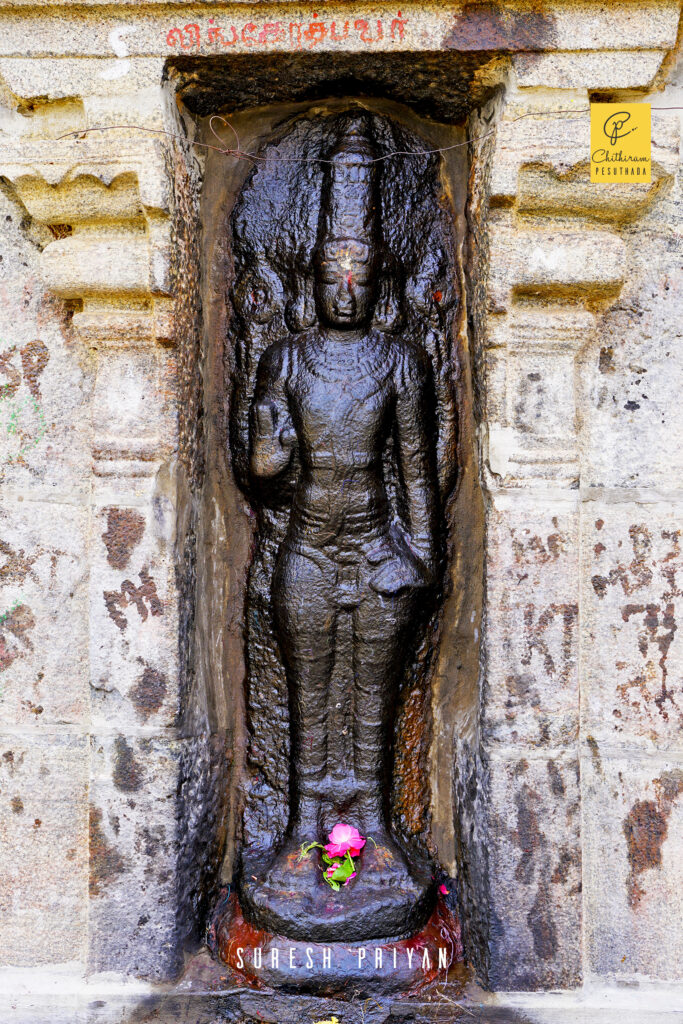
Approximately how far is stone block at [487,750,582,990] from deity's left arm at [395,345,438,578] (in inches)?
23.7

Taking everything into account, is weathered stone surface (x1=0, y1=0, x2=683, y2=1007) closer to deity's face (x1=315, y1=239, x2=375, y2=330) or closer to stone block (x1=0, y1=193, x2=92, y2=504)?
stone block (x1=0, y1=193, x2=92, y2=504)

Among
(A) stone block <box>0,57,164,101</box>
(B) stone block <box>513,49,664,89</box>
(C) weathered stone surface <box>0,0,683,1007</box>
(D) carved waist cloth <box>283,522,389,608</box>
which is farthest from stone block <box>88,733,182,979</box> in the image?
(B) stone block <box>513,49,664,89</box>

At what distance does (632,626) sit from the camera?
2.31m

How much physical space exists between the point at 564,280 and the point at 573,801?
1331 mm

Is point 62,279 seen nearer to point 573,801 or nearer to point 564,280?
point 564,280

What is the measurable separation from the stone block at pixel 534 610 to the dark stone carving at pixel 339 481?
0.28 metres

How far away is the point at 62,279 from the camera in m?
2.24

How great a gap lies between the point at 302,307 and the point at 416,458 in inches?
22.1

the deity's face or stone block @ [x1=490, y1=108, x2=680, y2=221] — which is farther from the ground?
stone block @ [x1=490, y1=108, x2=680, y2=221]

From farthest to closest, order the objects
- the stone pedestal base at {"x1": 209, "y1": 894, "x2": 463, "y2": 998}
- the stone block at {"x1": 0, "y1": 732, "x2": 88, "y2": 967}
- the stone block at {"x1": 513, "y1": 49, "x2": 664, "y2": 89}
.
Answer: the stone block at {"x1": 0, "y1": 732, "x2": 88, "y2": 967}
the stone pedestal base at {"x1": 209, "y1": 894, "x2": 463, "y2": 998}
the stone block at {"x1": 513, "y1": 49, "x2": 664, "y2": 89}

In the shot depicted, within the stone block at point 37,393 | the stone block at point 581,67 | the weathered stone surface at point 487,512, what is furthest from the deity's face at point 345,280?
the stone block at point 37,393

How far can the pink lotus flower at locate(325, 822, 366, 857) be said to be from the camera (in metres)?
2.32

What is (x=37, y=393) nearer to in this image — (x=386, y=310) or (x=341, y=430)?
A: (x=341, y=430)

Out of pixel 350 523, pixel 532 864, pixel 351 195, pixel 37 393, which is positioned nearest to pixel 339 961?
pixel 532 864
